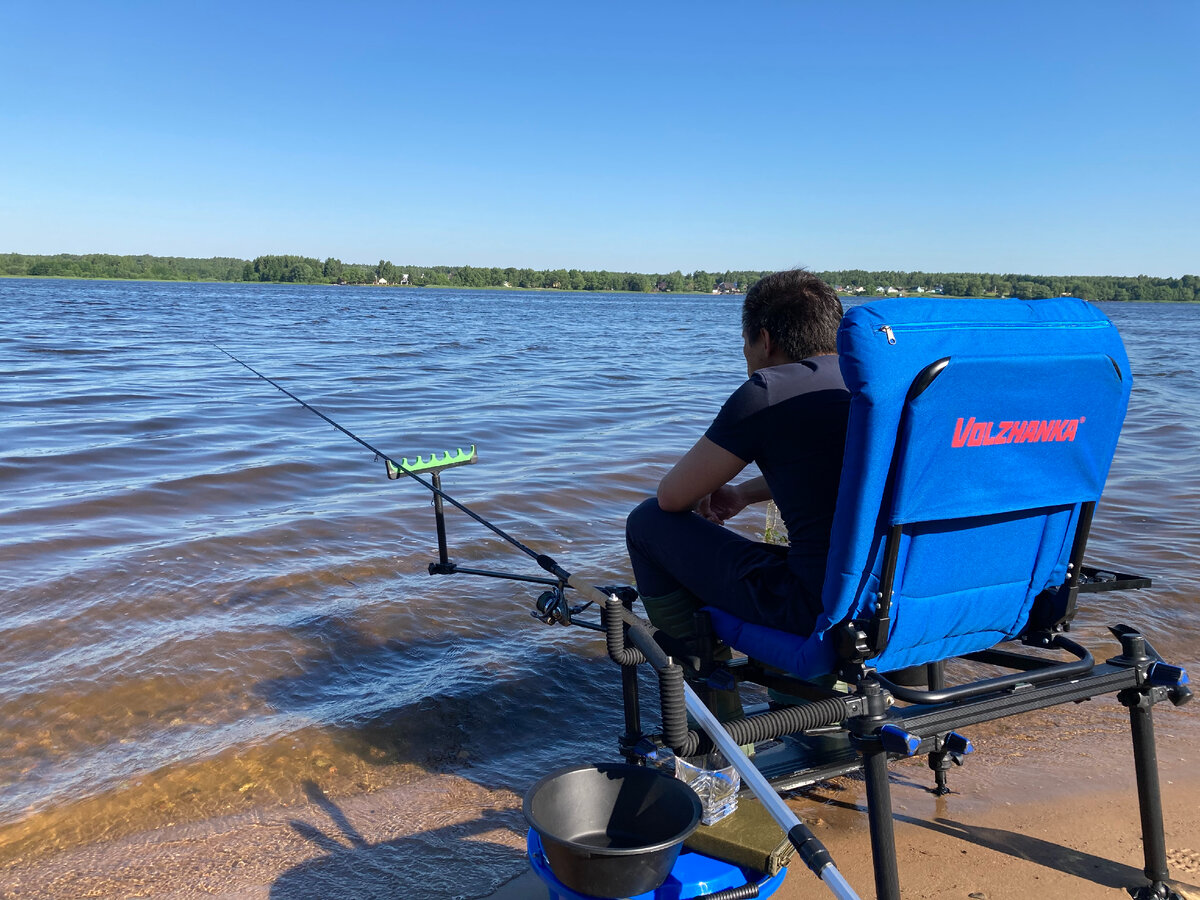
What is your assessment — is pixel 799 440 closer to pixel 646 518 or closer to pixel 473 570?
pixel 646 518

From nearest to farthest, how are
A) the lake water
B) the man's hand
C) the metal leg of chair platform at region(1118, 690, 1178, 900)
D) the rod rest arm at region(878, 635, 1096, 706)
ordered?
the rod rest arm at region(878, 635, 1096, 706) < the metal leg of chair platform at region(1118, 690, 1178, 900) < the man's hand < the lake water

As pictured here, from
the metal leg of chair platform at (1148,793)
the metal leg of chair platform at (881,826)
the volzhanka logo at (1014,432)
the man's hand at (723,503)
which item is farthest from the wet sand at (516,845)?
the volzhanka logo at (1014,432)

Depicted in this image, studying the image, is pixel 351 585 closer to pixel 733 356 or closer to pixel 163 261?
pixel 733 356

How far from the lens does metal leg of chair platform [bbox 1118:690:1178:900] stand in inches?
107

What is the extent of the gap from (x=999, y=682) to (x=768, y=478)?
819mm

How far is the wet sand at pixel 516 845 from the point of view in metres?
2.95

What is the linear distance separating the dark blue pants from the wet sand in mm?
899

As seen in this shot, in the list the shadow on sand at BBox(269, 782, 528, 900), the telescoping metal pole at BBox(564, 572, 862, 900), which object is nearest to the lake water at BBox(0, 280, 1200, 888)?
the shadow on sand at BBox(269, 782, 528, 900)

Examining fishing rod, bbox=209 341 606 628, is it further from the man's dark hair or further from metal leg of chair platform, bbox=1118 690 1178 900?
metal leg of chair platform, bbox=1118 690 1178 900

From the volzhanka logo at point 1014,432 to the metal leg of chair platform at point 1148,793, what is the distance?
0.88 meters

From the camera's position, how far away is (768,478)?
271cm

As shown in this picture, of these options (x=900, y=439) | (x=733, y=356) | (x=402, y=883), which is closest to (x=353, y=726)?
(x=402, y=883)

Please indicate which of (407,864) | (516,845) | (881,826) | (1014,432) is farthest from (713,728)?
(407,864)

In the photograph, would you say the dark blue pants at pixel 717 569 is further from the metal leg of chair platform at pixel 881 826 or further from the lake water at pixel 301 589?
the lake water at pixel 301 589
